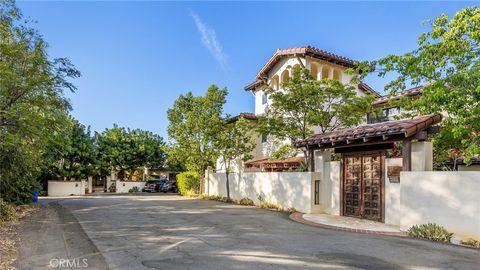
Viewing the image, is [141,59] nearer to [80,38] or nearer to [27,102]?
[80,38]

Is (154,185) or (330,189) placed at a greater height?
(330,189)

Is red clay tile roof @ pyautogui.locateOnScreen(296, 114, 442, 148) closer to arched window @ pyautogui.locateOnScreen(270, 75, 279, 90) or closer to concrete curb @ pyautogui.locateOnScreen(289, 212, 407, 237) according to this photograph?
concrete curb @ pyautogui.locateOnScreen(289, 212, 407, 237)

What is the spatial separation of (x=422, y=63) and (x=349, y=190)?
196 inches

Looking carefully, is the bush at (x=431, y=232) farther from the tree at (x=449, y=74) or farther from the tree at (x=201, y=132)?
the tree at (x=201, y=132)

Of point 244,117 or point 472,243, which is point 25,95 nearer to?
point 472,243

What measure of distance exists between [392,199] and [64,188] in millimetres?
32258

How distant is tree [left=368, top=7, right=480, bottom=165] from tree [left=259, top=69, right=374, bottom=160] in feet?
14.2

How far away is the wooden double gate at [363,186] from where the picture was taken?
11.7 m

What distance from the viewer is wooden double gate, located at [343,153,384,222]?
1167cm

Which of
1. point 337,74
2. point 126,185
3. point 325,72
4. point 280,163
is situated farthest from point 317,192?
point 126,185

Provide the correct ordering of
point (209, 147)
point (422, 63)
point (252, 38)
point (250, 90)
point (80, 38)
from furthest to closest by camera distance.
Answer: point (250, 90) < point (209, 147) < point (252, 38) < point (80, 38) < point (422, 63)

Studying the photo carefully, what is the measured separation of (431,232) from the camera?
358 inches

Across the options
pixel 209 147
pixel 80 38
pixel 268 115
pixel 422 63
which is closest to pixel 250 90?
pixel 209 147

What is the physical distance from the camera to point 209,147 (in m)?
23.8
